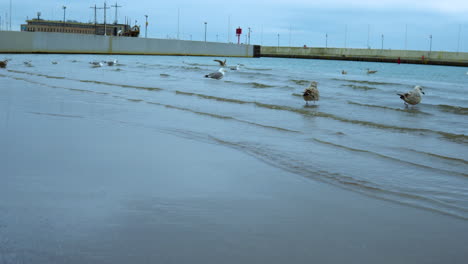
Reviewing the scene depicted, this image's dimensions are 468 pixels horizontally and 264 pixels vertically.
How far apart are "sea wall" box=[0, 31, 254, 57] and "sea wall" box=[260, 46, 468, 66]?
2362cm

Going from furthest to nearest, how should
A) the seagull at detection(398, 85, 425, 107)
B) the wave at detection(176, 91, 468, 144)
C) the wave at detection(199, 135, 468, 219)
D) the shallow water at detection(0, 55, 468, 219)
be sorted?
1. the seagull at detection(398, 85, 425, 107)
2. the wave at detection(176, 91, 468, 144)
3. the shallow water at detection(0, 55, 468, 219)
4. the wave at detection(199, 135, 468, 219)

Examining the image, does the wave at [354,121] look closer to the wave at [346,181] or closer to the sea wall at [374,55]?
the wave at [346,181]

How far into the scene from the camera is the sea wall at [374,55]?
84419 mm

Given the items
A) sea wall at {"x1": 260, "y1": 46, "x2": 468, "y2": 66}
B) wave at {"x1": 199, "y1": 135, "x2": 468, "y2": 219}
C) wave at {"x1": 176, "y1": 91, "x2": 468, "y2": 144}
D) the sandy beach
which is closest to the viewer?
the sandy beach

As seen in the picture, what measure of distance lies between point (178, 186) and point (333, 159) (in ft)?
6.64

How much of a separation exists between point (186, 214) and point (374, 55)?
99.0 meters

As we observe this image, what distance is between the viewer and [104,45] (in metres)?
60.1

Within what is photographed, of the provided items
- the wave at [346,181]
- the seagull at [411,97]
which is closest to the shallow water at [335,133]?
the wave at [346,181]

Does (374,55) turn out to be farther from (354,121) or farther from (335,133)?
(335,133)

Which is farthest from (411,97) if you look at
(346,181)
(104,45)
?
(104,45)

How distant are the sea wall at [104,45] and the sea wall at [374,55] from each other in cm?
2362

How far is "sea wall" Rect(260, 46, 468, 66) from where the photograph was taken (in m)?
84.4

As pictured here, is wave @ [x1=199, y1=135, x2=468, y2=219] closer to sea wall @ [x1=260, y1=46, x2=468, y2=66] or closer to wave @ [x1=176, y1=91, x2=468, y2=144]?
wave @ [x1=176, y1=91, x2=468, y2=144]

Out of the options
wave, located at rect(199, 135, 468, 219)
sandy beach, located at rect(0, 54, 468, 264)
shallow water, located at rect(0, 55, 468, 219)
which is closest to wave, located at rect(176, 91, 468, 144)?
shallow water, located at rect(0, 55, 468, 219)
